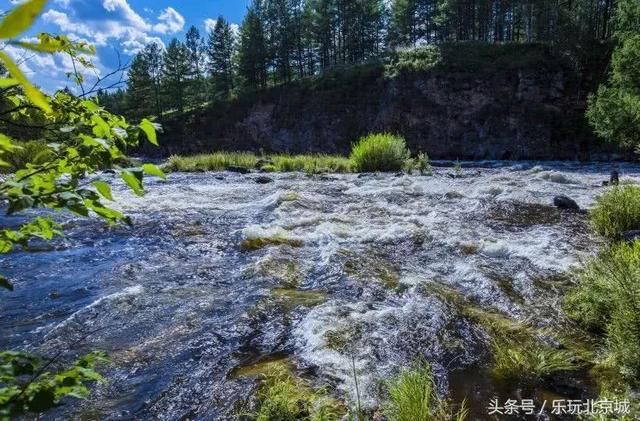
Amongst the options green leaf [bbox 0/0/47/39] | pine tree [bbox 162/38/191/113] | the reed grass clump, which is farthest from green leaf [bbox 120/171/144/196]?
pine tree [bbox 162/38/191/113]

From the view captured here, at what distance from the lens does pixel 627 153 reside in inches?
1152

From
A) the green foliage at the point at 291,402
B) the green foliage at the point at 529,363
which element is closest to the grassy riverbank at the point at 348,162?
the green foliage at the point at 529,363

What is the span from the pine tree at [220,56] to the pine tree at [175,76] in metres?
5.36

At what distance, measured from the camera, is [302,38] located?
67375 millimetres

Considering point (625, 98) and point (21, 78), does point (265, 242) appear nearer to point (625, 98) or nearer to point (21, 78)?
point (21, 78)

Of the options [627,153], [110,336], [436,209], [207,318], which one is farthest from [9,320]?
[627,153]

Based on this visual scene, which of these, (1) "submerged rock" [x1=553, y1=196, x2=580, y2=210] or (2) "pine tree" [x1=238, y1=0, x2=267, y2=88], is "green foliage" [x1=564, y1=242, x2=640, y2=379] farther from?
(2) "pine tree" [x1=238, y1=0, x2=267, y2=88]

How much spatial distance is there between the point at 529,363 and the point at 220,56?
7323cm

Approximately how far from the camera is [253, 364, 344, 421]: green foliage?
128 inches

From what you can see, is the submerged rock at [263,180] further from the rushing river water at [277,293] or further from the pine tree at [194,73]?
the pine tree at [194,73]

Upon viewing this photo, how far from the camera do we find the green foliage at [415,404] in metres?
3.05

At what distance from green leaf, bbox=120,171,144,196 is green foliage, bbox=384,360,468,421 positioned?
2.54 metres

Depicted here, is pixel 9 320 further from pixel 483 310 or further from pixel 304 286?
pixel 483 310

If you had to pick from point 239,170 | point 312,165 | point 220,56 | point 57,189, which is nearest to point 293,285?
point 57,189
